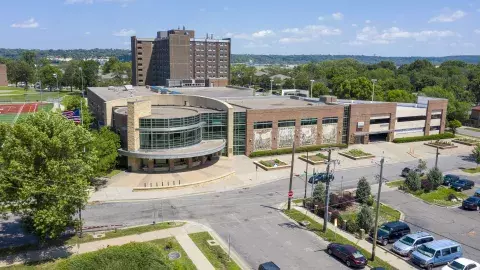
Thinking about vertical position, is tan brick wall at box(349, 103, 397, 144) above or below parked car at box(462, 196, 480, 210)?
above

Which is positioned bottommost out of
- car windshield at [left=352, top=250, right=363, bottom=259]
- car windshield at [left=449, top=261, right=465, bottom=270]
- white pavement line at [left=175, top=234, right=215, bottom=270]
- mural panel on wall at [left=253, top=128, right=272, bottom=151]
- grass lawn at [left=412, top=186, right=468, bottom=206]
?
white pavement line at [left=175, top=234, right=215, bottom=270]

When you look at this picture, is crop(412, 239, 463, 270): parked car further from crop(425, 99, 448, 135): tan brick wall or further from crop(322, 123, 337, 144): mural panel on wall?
crop(425, 99, 448, 135): tan brick wall

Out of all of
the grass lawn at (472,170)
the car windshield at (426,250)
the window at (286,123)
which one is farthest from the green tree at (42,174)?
the grass lawn at (472,170)

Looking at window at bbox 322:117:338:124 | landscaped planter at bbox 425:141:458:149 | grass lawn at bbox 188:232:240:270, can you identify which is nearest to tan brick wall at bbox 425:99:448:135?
landscaped planter at bbox 425:141:458:149

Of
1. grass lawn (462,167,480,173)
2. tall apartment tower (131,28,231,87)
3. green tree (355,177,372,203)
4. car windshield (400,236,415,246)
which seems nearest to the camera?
car windshield (400,236,415,246)

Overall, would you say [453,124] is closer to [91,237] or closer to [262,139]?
[262,139]

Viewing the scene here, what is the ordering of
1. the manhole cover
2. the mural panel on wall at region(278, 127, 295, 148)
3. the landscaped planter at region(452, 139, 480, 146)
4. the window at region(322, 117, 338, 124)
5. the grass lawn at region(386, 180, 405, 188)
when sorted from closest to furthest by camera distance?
1. the manhole cover
2. the grass lawn at region(386, 180, 405, 188)
3. the mural panel on wall at region(278, 127, 295, 148)
4. the window at region(322, 117, 338, 124)
5. the landscaped planter at region(452, 139, 480, 146)

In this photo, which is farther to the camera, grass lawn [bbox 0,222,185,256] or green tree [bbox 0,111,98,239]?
grass lawn [bbox 0,222,185,256]
